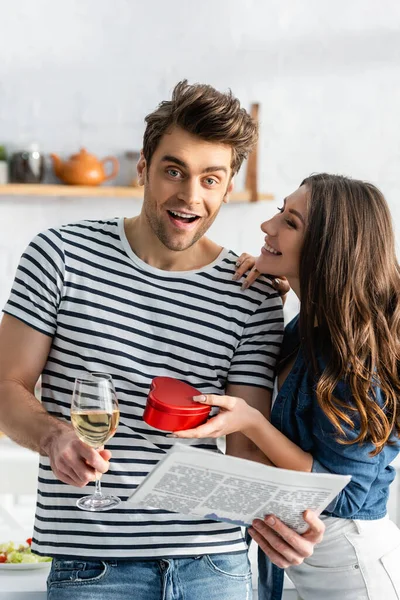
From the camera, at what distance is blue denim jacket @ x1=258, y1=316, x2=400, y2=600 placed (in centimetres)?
167

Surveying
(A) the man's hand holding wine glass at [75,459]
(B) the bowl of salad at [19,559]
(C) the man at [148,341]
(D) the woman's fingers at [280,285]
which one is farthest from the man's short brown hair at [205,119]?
(B) the bowl of salad at [19,559]

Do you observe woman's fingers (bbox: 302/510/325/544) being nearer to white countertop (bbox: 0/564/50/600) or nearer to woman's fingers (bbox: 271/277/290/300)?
woman's fingers (bbox: 271/277/290/300)

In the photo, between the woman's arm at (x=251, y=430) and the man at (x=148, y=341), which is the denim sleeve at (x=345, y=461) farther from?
the man at (x=148, y=341)

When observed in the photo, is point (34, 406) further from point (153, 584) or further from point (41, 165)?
point (41, 165)

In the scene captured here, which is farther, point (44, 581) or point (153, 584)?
point (44, 581)

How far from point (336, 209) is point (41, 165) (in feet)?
8.22

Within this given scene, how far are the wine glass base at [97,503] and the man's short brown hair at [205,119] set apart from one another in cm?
72

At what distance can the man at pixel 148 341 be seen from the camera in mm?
1637

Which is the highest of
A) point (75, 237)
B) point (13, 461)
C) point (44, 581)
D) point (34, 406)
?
point (75, 237)

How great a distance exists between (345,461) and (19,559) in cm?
84

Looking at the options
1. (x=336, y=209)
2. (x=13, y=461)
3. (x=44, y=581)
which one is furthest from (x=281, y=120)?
(x=44, y=581)

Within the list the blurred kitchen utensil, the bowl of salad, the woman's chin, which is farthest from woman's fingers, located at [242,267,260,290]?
the blurred kitchen utensil

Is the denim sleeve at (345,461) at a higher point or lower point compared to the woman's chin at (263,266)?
lower

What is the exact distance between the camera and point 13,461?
3.24m
